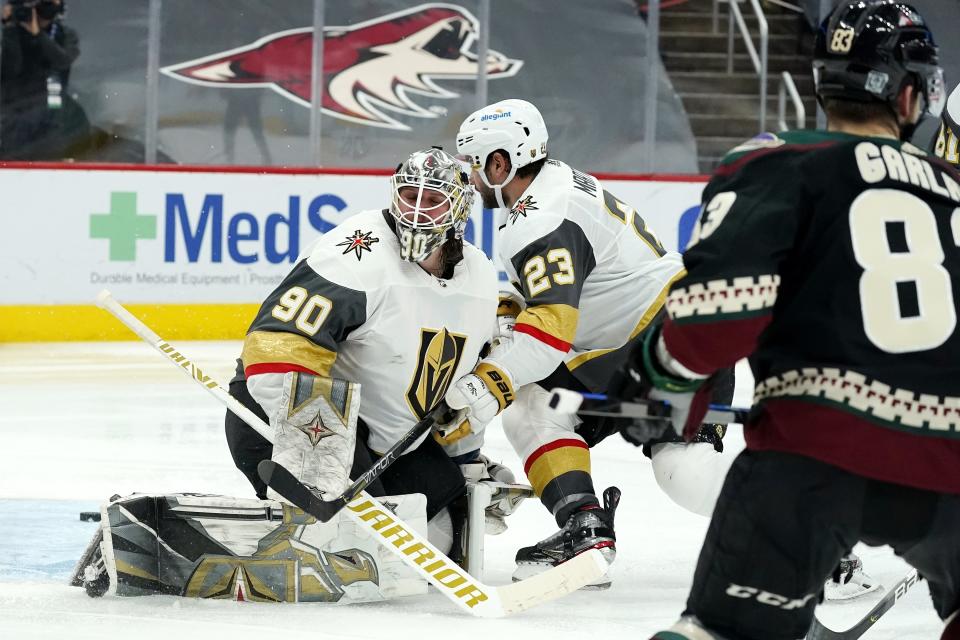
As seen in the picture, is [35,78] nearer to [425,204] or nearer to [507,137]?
[507,137]

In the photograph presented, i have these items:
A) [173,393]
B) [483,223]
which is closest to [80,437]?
[173,393]

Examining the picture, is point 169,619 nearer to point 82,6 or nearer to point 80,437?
point 80,437

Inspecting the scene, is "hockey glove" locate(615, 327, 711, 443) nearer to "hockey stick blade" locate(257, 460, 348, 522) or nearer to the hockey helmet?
"hockey stick blade" locate(257, 460, 348, 522)

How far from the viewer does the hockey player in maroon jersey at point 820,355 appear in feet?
4.82

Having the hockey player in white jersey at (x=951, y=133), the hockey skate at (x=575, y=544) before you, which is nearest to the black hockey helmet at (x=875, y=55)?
the hockey skate at (x=575, y=544)

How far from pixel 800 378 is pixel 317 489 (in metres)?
1.26

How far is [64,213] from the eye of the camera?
668 centimetres

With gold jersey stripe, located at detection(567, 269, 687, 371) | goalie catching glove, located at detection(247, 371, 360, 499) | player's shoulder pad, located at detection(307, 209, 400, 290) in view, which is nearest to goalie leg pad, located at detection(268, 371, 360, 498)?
goalie catching glove, located at detection(247, 371, 360, 499)

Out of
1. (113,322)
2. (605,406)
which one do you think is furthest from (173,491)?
(113,322)

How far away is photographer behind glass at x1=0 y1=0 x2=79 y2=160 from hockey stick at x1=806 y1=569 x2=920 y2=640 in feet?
17.8

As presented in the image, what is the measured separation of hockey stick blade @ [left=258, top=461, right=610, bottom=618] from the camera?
2.64 metres

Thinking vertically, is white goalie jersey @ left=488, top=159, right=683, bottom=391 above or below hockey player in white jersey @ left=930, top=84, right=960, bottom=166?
below

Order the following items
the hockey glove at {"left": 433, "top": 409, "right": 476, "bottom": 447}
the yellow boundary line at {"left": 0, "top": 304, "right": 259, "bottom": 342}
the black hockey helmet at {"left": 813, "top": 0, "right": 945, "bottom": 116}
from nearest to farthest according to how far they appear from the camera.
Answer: the black hockey helmet at {"left": 813, "top": 0, "right": 945, "bottom": 116} → the hockey glove at {"left": 433, "top": 409, "right": 476, "bottom": 447} → the yellow boundary line at {"left": 0, "top": 304, "right": 259, "bottom": 342}

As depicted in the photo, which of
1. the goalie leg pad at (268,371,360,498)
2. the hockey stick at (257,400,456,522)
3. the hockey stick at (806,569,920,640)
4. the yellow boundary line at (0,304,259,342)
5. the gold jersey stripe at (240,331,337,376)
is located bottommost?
the yellow boundary line at (0,304,259,342)
